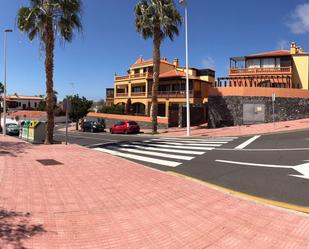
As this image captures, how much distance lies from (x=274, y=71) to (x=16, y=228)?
41.9m

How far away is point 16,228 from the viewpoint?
18.2ft

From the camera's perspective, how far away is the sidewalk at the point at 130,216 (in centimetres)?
543

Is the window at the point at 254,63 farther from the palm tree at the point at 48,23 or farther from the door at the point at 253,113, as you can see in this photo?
the palm tree at the point at 48,23

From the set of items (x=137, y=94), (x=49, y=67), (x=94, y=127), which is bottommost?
(x=94, y=127)

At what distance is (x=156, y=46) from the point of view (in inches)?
1336

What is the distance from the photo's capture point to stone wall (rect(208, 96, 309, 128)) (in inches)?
1345

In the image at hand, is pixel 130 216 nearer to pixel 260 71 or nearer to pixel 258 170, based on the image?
pixel 258 170

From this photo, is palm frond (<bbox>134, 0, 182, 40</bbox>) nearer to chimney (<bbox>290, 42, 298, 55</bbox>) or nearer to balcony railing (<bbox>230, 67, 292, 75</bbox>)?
balcony railing (<bbox>230, 67, 292, 75</bbox>)

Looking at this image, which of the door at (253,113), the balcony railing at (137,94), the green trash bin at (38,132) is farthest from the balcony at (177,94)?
the green trash bin at (38,132)

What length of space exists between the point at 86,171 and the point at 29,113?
265 feet

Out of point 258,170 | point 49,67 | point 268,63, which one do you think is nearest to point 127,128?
point 49,67

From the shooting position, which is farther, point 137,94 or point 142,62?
point 142,62

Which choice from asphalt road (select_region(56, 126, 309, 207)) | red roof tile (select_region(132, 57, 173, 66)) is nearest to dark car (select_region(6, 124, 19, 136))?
red roof tile (select_region(132, 57, 173, 66))

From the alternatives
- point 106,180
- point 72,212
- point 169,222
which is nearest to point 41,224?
point 72,212
